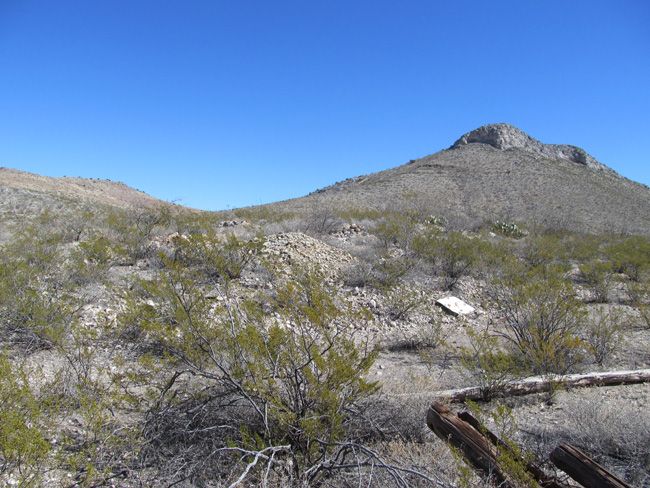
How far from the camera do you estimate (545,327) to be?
20.8ft

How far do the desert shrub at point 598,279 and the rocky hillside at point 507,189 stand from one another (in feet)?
32.2

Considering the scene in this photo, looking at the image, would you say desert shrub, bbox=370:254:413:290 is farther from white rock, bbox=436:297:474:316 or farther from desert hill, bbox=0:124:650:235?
desert hill, bbox=0:124:650:235

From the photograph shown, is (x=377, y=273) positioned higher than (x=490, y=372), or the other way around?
(x=377, y=273)

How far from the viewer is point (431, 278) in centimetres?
1043

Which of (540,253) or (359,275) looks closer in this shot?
(359,275)

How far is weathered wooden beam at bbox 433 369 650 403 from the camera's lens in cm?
488

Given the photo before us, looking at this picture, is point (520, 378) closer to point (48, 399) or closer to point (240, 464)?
point (240, 464)

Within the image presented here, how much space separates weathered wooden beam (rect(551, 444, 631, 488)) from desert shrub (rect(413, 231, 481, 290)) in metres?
7.07

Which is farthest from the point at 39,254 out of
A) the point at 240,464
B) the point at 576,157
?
the point at 576,157

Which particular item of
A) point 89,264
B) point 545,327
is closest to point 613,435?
point 545,327

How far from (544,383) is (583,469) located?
2.24 m

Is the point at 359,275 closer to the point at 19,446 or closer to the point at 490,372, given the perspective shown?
the point at 490,372

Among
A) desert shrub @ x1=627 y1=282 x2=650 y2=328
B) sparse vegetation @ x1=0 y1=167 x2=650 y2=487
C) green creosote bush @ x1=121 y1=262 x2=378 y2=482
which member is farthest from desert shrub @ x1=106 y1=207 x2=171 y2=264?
desert shrub @ x1=627 y1=282 x2=650 y2=328

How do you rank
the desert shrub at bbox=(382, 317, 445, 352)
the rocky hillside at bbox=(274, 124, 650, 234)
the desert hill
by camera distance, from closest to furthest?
the desert shrub at bbox=(382, 317, 445, 352) < the desert hill < the rocky hillside at bbox=(274, 124, 650, 234)
